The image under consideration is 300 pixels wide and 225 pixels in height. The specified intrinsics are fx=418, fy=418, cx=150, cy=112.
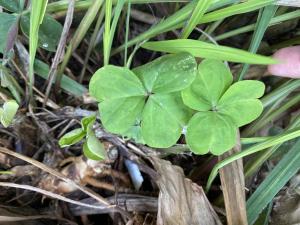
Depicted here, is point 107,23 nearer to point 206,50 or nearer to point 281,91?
point 206,50

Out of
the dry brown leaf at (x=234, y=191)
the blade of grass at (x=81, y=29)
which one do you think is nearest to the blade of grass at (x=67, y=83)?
the blade of grass at (x=81, y=29)

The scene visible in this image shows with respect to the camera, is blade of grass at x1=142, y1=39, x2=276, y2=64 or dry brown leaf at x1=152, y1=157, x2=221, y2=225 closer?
blade of grass at x1=142, y1=39, x2=276, y2=64

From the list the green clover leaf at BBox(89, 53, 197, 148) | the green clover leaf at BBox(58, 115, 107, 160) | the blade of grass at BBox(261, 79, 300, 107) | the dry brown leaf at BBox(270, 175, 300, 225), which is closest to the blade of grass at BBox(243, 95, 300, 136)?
the blade of grass at BBox(261, 79, 300, 107)

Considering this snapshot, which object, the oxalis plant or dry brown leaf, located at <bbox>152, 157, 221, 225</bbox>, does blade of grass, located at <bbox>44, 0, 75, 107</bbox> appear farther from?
dry brown leaf, located at <bbox>152, 157, 221, 225</bbox>

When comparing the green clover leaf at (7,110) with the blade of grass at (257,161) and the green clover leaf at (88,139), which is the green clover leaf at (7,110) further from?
the blade of grass at (257,161)

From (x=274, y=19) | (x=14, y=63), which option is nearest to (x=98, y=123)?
(x=14, y=63)

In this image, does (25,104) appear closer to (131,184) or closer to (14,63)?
(14,63)

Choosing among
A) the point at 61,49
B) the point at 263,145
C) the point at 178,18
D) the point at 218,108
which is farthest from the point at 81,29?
the point at 263,145

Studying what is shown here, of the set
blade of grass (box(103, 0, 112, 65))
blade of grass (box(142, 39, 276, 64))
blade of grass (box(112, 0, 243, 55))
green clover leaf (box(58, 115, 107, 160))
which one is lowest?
green clover leaf (box(58, 115, 107, 160))
